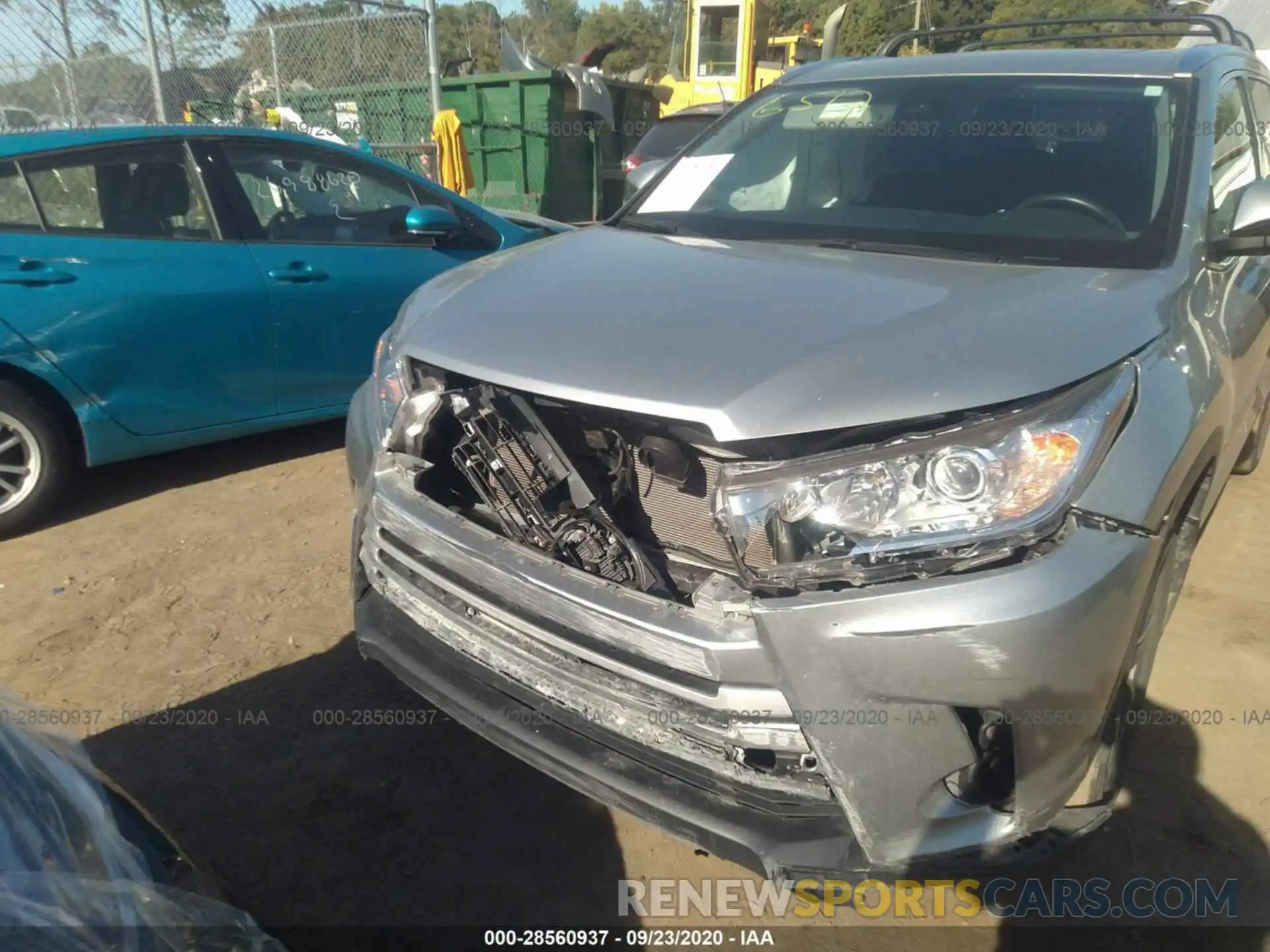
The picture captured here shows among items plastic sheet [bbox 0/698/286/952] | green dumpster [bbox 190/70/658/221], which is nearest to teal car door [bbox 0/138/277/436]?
plastic sheet [bbox 0/698/286/952]

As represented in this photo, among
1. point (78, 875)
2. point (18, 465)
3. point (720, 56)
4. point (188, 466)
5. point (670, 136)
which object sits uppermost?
point (720, 56)

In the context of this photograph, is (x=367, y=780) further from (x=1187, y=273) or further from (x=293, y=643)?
(x=1187, y=273)

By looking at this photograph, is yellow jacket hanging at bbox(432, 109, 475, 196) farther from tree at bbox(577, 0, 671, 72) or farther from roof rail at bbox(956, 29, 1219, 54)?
tree at bbox(577, 0, 671, 72)

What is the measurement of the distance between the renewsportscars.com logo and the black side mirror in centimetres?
152

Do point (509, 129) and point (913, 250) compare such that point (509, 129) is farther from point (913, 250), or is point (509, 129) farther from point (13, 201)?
point (913, 250)

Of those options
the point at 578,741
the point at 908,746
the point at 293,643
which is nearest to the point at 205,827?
the point at 293,643

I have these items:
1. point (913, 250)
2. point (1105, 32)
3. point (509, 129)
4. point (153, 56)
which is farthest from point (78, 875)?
point (509, 129)

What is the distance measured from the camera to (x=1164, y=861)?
2236 millimetres

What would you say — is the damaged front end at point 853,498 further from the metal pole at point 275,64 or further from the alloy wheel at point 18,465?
the metal pole at point 275,64

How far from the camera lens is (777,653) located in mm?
1654

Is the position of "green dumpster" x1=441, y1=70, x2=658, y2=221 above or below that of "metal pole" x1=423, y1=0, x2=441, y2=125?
below

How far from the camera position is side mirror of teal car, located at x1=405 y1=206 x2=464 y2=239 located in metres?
4.27

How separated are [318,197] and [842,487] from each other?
367cm

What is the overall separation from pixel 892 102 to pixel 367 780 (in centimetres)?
263
